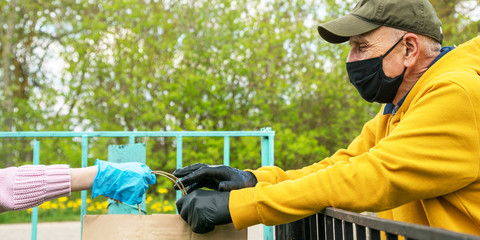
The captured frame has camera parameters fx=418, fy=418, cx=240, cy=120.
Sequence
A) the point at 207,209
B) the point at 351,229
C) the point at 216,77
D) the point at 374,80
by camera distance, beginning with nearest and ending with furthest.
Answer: the point at 351,229 < the point at 207,209 < the point at 374,80 < the point at 216,77

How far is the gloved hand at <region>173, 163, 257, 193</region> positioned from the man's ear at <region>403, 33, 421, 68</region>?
806 millimetres

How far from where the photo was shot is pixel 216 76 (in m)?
7.36

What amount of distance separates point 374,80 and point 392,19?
10.6 inches

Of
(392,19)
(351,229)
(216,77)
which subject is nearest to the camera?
(351,229)

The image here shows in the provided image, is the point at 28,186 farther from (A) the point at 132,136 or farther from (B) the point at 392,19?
(B) the point at 392,19

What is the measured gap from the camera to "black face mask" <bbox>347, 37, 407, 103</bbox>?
1774mm

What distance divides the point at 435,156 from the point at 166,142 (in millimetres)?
6550

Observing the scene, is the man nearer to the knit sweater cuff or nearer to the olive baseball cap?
the olive baseball cap

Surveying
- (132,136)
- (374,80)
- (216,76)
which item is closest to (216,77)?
(216,76)

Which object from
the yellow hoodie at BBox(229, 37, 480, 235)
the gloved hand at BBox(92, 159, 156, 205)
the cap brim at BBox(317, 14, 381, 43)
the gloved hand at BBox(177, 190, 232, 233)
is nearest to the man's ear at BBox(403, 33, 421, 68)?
the cap brim at BBox(317, 14, 381, 43)

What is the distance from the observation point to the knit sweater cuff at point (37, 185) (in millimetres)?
1764

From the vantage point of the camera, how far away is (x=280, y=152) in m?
7.30

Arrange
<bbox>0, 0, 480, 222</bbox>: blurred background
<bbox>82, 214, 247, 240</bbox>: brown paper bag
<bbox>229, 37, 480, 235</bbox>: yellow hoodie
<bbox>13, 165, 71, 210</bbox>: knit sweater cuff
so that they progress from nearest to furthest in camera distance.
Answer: <bbox>229, 37, 480, 235</bbox>: yellow hoodie, <bbox>82, 214, 247, 240</bbox>: brown paper bag, <bbox>13, 165, 71, 210</bbox>: knit sweater cuff, <bbox>0, 0, 480, 222</bbox>: blurred background

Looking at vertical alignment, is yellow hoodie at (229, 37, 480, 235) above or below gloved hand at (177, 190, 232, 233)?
above
